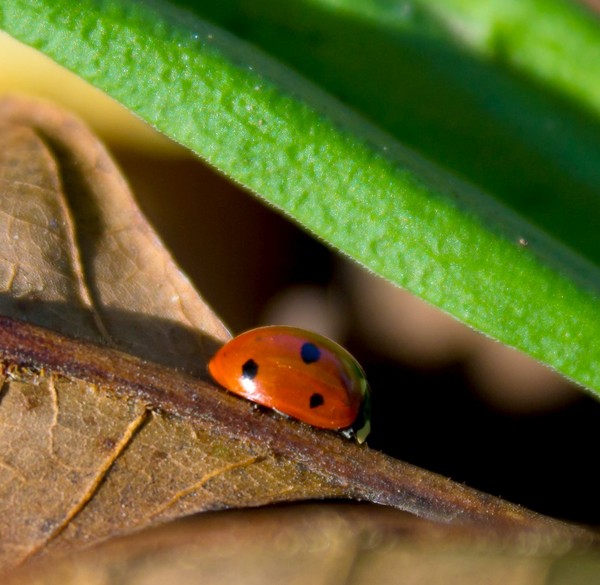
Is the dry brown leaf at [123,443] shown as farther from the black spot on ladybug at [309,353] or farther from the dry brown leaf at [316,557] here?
the black spot on ladybug at [309,353]

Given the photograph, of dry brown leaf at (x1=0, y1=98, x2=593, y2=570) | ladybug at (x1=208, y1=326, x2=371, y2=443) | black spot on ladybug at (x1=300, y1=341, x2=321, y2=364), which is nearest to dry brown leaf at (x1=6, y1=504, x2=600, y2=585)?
dry brown leaf at (x1=0, y1=98, x2=593, y2=570)

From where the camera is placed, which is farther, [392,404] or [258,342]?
[392,404]

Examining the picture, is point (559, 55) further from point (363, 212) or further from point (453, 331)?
point (453, 331)

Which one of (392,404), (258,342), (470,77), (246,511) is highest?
(470,77)

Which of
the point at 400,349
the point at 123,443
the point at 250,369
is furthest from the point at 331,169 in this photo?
the point at 400,349

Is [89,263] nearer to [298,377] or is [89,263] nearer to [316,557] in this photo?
[298,377]

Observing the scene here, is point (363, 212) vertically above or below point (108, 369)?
above

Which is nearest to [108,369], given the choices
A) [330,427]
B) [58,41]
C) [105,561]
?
[105,561]

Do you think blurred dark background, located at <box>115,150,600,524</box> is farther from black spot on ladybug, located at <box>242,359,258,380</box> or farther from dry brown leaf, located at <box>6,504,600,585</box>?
dry brown leaf, located at <box>6,504,600,585</box>
